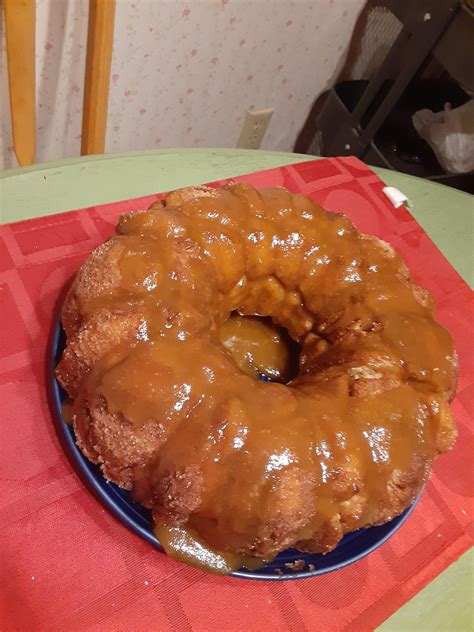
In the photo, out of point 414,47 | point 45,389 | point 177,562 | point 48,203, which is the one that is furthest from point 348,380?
point 414,47

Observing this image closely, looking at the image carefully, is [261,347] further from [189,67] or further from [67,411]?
[189,67]

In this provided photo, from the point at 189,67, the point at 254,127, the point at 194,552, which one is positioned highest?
the point at 189,67

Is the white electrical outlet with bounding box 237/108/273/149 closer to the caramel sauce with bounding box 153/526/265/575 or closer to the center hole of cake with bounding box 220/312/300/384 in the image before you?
the center hole of cake with bounding box 220/312/300/384

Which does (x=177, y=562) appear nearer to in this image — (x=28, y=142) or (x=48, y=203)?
(x=48, y=203)

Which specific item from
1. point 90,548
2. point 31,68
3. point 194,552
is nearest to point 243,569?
point 194,552

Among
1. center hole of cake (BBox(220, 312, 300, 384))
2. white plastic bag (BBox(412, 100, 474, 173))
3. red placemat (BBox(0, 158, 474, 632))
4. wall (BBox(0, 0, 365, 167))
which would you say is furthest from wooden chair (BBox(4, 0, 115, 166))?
white plastic bag (BBox(412, 100, 474, 173))

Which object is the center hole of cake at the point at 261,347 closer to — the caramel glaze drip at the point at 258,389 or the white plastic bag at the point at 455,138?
the caramel glaze drip at the point at 258,389
